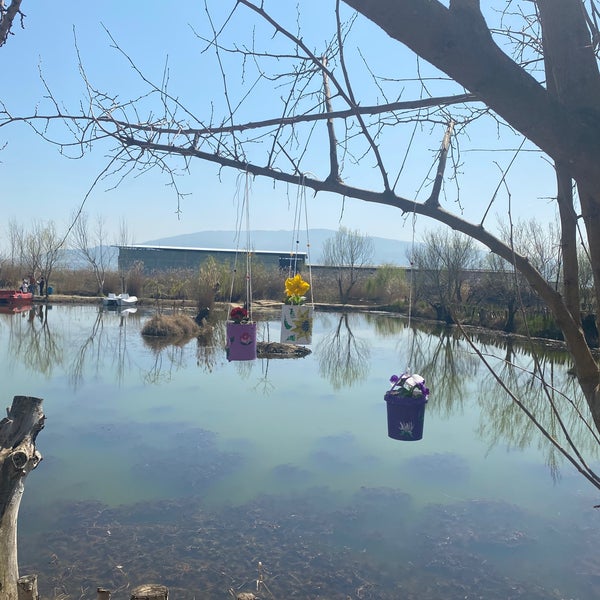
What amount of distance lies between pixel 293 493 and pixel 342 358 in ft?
26.4

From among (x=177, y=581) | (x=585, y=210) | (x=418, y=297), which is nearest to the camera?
(x=585, y=210)

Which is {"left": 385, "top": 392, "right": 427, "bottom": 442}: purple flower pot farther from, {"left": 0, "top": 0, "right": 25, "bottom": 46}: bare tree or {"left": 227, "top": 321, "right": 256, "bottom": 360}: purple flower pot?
{"left": 0, "top": 0, "right": 25, "bottom": 46}: bare tree

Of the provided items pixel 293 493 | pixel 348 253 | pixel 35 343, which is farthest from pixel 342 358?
pixel 348 253

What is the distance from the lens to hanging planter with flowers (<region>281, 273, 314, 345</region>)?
12.9 feet

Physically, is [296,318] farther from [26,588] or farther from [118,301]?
[118,301]

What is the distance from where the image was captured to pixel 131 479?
5.77m

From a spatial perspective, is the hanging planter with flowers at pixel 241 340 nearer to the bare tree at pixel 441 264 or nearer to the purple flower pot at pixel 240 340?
the purple flower pot at pixel 240 340

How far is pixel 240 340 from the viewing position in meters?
4.22

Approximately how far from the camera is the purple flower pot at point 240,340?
4.21 m

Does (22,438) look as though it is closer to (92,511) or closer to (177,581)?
(177,581)

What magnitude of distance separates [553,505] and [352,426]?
2.67 meters

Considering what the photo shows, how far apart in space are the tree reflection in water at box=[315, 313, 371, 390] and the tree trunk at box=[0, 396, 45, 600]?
26.0 feet

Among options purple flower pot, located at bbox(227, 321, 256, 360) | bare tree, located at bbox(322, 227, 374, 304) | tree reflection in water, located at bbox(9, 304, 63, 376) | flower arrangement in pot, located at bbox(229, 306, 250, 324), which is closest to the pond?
tree reflection in water, located at bbox(9, 304, 63, 376)

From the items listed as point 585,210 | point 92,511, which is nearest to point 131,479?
point 92,511
